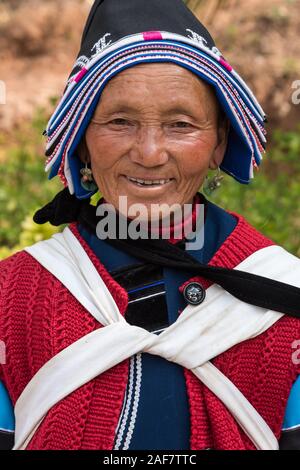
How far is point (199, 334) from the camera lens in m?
2.42

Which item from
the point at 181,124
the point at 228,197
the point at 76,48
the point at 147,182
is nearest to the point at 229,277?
the point at 147,182

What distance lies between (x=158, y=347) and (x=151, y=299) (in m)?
0.18

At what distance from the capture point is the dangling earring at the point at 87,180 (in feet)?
8.49

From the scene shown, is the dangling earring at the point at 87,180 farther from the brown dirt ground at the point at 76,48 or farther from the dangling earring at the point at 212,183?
the brown dirt ground at the point at 76,48

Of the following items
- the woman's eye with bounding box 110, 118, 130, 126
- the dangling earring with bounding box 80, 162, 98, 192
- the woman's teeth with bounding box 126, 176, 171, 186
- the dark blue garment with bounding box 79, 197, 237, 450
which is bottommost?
the dark blue garment with bounding box 79, 197, 237, 450

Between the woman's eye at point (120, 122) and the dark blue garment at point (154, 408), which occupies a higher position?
the woman's eye at point (120, 122)

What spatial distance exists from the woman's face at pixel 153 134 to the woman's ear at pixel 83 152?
0.08 m

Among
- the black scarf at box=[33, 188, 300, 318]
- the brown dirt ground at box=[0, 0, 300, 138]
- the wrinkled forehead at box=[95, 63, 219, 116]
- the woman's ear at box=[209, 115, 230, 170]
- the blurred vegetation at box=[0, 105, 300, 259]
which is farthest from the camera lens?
the brown dirt ground at box=[0, 0, 300, 138]

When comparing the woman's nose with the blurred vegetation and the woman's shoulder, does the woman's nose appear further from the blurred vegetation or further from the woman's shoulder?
the blurred vegetation

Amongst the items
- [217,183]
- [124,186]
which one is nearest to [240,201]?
[217,183]

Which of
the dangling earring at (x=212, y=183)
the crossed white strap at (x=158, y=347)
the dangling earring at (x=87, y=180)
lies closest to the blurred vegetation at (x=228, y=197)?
the dangling earring at (x=212, y=183)

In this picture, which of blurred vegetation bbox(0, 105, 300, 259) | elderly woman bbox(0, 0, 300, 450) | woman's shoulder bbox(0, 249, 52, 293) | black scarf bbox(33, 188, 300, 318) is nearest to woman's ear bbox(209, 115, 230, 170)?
elderly woman bbox(0, 0, 300, 450)

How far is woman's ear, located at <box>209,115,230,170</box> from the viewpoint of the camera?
2.56 meters

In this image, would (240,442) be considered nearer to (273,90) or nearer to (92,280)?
(92,280)
